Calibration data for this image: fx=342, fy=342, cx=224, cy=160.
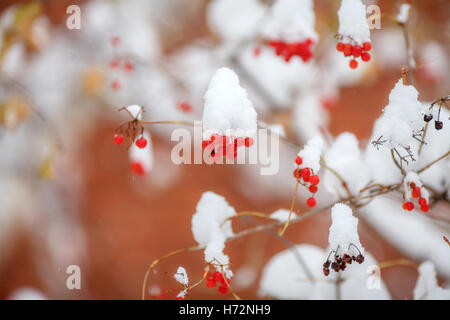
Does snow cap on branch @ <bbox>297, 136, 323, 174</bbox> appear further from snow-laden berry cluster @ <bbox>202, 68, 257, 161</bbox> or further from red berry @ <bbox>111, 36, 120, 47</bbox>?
red berry @ <bbox>111, 36, 120, 47</bbox>

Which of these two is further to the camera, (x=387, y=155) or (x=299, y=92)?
(x=299, y=92)

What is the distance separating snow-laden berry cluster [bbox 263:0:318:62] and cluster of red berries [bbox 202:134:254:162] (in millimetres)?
406

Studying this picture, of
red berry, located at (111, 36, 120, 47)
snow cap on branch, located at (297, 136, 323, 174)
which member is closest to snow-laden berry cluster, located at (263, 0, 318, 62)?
snow cap on branch, located at (297, 136, 323, 174)

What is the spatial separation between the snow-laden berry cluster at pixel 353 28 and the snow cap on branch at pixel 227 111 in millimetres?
254

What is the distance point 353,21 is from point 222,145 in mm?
358

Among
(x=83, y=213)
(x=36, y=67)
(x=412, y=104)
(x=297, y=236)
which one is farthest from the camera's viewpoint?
(x=83, y=213)

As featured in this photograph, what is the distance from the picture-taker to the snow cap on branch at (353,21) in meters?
0.66

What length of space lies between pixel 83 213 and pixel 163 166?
0.83 m

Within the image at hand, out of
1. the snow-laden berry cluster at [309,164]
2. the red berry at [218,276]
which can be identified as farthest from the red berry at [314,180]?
the red berry at [218,276]

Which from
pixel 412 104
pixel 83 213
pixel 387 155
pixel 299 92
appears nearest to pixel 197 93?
pixel 299 92

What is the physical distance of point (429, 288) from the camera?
833 millimetres

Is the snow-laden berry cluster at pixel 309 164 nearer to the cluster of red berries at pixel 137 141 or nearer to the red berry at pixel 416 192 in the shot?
the red berry at pixel 416 192
